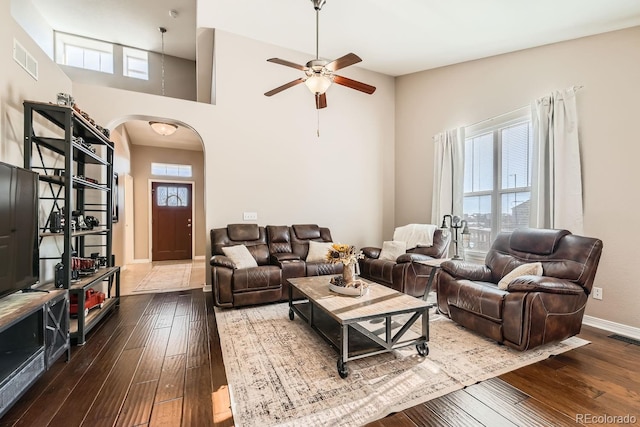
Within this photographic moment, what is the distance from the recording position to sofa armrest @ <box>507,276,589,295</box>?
230 cm

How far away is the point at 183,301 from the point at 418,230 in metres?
3.58

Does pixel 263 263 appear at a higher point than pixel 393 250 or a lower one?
lower

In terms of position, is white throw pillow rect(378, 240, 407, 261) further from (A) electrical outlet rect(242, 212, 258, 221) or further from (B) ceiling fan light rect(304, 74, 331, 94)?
(B) ceiling fan light rect(304, 74, 331, 94)

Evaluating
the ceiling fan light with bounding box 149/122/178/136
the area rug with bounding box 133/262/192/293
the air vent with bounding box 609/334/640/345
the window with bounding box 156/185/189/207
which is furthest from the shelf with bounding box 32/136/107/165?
the air vent with bounding box 609/334/640/345

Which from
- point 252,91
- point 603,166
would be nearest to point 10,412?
point 252,91

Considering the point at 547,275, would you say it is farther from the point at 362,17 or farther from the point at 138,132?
the point at 138,132

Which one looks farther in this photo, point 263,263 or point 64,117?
point 263,263

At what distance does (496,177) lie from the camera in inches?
162

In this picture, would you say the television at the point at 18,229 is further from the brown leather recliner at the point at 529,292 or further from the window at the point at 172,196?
the window at the point at 172,196

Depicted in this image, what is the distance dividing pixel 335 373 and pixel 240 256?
2202mm

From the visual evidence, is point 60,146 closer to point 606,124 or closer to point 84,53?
point 84,53

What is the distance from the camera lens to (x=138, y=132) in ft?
20.3

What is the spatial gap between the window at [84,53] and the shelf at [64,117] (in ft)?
9.72

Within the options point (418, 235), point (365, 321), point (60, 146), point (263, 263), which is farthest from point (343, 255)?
point (60, 146)
